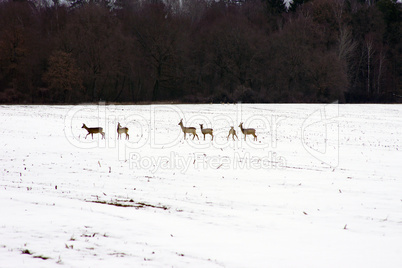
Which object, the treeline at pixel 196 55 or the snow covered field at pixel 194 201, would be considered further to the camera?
the treeline at pixel 196 55

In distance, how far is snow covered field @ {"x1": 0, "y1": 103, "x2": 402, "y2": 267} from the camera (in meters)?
7.12

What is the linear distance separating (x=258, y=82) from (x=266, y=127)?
35.6 meters

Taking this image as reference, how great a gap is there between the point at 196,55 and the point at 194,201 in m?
56.7

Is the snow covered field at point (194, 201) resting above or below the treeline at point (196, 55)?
below

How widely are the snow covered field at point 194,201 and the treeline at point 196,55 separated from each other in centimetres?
3402

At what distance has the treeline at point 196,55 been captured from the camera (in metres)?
55.3

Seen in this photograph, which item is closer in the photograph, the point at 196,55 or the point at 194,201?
the point at 194,201

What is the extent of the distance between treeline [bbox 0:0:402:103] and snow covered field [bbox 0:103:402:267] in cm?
3402

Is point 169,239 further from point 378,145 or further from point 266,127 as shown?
point 266,127

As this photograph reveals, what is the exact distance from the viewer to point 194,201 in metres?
10.8

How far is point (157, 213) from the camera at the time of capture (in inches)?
374

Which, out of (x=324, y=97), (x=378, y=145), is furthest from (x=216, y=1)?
(x=378, y=145)

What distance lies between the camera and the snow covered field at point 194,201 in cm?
712

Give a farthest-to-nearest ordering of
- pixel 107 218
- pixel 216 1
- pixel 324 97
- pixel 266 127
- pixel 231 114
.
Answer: pixel 216 1 → pixel 324 97 → pixel 231 114 → pixel 266 127 → pixel 107 218
